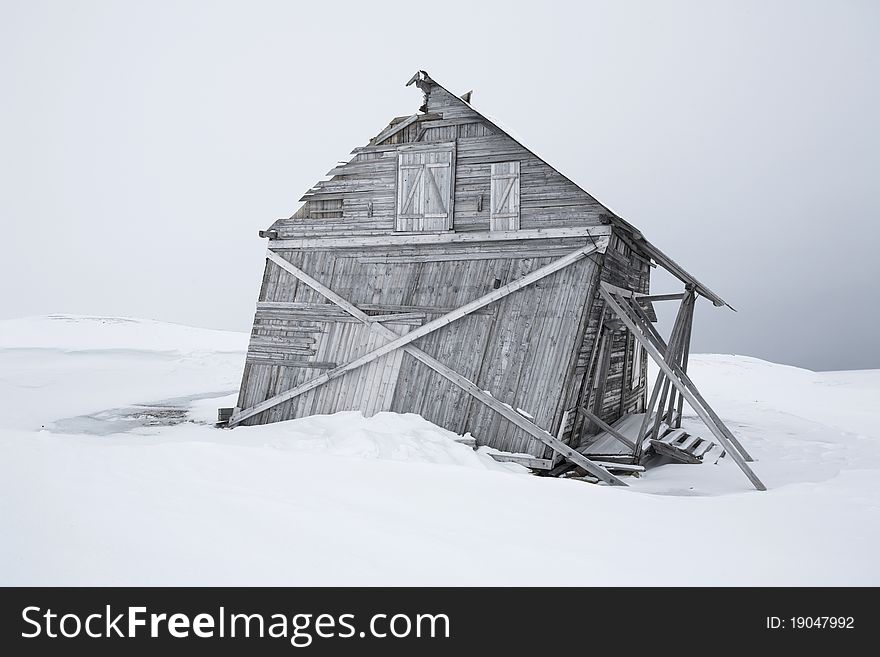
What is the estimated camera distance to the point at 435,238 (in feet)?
37.6

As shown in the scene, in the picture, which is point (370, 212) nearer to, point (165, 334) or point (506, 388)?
point (506, 388)

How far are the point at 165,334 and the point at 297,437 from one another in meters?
33.0

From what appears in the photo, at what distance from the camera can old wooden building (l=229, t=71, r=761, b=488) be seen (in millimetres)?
10492

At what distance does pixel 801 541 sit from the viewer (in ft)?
17.3

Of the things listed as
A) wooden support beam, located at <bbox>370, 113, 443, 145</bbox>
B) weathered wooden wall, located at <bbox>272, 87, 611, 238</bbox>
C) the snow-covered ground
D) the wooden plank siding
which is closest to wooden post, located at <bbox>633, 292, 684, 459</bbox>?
the snow-covered ground

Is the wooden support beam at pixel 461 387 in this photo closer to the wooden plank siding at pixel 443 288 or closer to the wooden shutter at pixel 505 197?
the wooden plank siding at pixel 443 288

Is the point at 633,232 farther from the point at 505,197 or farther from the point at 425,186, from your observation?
the point at 425,186

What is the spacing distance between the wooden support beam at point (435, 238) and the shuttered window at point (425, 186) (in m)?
0.20

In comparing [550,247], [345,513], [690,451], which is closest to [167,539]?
[345,513]

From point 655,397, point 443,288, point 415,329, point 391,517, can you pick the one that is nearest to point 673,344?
point 655,397

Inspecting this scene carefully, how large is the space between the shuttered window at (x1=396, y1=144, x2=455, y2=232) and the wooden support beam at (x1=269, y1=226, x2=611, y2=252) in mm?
196

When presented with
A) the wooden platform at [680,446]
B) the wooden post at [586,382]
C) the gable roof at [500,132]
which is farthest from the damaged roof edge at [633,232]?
the wooden platform at [680,446]

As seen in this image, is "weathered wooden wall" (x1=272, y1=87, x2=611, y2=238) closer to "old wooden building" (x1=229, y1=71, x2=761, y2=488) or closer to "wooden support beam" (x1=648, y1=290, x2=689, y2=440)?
"old wooden building" (x1=229, y1=71, x2=761, y2=488)

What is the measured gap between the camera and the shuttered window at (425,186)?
11.5m
